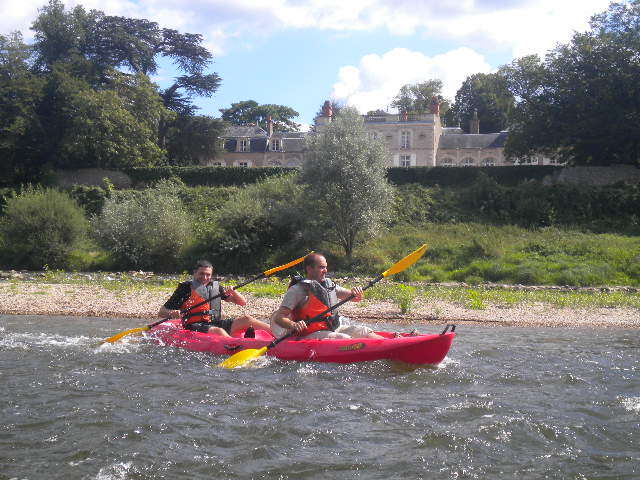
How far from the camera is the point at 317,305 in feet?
29.8

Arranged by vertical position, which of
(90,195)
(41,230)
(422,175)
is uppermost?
(422,175)

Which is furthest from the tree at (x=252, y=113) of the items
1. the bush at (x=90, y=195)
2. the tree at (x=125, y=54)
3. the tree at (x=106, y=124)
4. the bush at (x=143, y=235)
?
the bush at (x=143, y=235)

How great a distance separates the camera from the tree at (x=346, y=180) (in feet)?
79.5

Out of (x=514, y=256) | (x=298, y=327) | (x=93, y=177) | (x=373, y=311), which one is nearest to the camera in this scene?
(x=298, y=327)

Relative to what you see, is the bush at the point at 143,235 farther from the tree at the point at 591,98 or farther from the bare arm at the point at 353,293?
the tree at the point at 591,98

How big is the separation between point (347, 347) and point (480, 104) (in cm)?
5869

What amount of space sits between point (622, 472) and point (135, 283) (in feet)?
55.9

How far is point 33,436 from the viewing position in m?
6.01

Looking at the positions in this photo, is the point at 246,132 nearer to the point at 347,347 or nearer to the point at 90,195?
the point at 90,195

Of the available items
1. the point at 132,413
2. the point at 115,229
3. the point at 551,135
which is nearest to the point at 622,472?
the point at 132,413

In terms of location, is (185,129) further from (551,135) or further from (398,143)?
(551,135)

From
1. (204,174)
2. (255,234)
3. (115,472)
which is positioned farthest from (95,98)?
(115,472)

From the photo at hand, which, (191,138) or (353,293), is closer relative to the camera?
(353,293)

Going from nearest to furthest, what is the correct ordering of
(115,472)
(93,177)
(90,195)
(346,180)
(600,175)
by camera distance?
1. (115,472)
2. (346,180)
3. (600,175)
4. (90,195)
5. (93,177)
